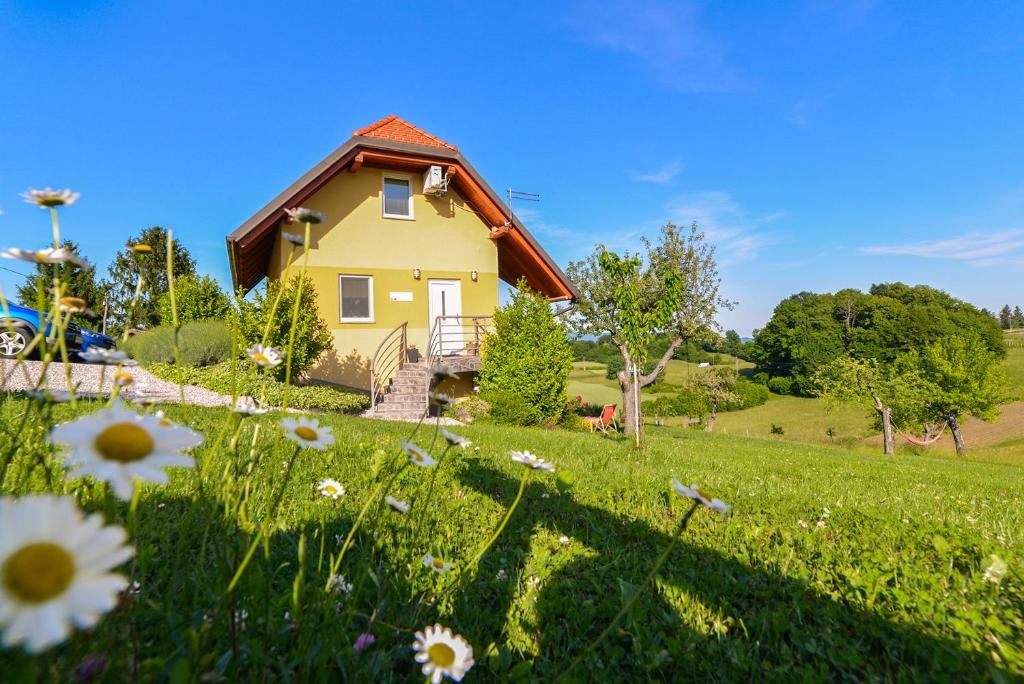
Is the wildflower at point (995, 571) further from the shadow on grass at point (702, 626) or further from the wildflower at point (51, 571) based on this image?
the wildflower at point (51, 571)

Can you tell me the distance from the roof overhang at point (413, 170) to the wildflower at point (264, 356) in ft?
38.9

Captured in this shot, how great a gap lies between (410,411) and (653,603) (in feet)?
34.1

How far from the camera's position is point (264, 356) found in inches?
59.4

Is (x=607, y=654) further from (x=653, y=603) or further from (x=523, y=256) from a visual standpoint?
(x=523, y=256)

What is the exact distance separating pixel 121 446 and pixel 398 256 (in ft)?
47.2

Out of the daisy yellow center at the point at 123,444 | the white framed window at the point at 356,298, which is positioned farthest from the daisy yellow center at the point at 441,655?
the white framed window at the point at 356,298

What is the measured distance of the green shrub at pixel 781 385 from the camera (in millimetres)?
51531

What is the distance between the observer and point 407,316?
14.5 metres

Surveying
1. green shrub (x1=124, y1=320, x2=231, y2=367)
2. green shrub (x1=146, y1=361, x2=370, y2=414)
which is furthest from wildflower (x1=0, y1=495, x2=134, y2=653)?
green shrub (x1=124, y1=320, x2=231, y2=367)

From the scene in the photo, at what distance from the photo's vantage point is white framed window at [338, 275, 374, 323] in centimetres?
1388

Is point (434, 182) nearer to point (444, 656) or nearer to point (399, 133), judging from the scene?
point (399, 133)

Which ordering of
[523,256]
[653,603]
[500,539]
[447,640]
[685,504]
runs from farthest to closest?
[523,256], [685,504], [500,539], [653,603], [447,640]

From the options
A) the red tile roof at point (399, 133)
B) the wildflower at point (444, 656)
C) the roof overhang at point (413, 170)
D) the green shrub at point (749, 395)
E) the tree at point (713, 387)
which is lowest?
the green shrub at point (749, 395)

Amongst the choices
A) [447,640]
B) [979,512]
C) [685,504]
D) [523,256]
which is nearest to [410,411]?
[523,256]
